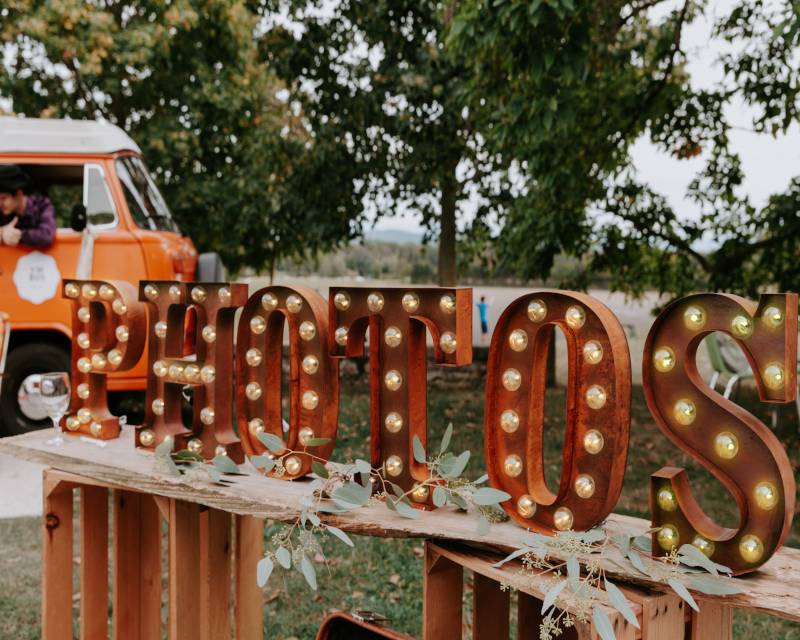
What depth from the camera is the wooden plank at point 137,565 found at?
256cm

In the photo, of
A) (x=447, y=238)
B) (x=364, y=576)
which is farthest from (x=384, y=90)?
(x=364, y=576)

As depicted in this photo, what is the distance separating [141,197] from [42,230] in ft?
3.14

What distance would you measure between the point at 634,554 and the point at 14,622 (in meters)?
2.91

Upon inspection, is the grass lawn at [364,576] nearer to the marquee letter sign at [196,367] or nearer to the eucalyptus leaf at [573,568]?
the marquee letter sign at [196,367]

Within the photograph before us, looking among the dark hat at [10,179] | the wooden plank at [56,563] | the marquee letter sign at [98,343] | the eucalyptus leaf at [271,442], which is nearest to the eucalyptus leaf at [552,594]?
the eucalyptus leaf at [271,442]

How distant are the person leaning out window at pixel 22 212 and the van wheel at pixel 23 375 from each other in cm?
92

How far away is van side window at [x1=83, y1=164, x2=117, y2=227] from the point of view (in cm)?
639

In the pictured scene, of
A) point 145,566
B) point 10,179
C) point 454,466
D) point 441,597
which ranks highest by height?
point 10,179

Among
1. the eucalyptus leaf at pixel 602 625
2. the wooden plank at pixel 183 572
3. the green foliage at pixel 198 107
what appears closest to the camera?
the eucalyptus leaf at pixel 602 625

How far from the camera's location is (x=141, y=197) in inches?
265

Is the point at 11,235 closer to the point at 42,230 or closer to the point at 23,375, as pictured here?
the point at 42,230

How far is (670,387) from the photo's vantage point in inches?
63.1

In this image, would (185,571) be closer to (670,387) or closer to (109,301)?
(109,301)

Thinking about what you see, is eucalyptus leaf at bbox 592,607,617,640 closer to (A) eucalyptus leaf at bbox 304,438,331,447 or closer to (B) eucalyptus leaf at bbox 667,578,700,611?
(B) eucalyptus leaf at bbox 667,578,700,611
